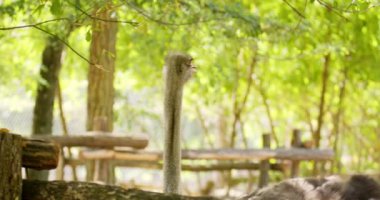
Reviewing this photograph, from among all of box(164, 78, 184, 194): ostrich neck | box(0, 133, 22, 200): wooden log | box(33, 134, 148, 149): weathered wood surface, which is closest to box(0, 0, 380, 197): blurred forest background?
box(33, 134, 148, 149): weathered wood surface

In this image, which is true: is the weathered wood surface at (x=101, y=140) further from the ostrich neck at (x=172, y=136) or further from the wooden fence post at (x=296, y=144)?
the ostrich neck at (x=172, y=136)

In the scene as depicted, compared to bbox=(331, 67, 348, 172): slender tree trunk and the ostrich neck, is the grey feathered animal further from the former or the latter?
bbox=(331, 67, 348, 172): slender tree trunk

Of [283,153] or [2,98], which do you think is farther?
[2,98]

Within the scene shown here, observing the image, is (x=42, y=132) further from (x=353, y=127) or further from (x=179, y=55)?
(x=353, y=127)

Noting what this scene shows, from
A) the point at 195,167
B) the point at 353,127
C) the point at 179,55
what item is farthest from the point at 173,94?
the point at 353,127

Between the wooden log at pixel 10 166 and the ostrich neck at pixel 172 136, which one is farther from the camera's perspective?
the ostrich neck at pixel 172 136

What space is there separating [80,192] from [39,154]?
1.06 feet

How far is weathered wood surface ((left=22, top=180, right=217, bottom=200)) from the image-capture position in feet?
10.6

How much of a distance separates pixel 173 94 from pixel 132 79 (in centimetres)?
596

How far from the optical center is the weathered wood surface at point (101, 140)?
6.47 metres

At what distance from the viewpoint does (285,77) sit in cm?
976

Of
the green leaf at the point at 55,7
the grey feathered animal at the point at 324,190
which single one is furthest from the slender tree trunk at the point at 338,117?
the green leaf at the point at 55,7

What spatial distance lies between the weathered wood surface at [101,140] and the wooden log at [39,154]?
9.85 ft

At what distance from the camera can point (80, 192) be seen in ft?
10.7
